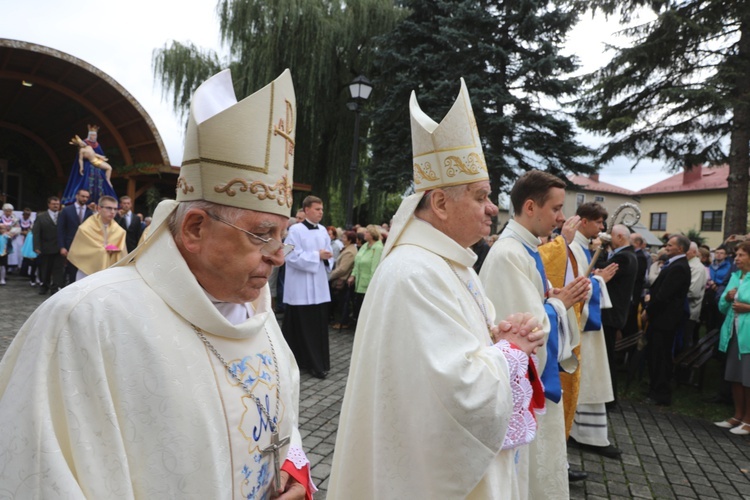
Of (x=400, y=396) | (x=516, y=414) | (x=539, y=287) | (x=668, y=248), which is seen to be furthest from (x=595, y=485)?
(x=668, y=248)

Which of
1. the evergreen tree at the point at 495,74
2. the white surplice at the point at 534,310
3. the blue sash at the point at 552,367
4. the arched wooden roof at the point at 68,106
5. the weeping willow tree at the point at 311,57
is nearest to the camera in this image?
the blue sash at the point at 552,367

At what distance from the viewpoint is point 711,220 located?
36.1 metres

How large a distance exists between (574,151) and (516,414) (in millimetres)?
14896

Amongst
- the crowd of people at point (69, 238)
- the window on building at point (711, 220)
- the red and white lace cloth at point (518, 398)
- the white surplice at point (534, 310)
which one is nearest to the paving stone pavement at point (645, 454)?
the white surplice at point (534, 310)

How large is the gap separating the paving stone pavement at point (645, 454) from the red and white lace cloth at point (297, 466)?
2141 mm

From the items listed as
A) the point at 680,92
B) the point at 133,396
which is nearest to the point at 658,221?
the point at 680,92

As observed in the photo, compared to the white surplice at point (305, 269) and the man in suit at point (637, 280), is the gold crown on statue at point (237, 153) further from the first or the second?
the man in suit at point (637, 280)

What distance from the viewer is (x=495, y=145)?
612 inches

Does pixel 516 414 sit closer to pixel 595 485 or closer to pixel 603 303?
pixel 595 485

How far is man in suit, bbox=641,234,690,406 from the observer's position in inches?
265

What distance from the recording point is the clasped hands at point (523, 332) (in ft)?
7.33

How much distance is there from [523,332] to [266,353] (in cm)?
117

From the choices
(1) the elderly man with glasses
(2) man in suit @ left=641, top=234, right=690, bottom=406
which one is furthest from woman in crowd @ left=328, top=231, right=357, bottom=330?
(2) man in suit @ left=641, top=234, right=690, bottom=406

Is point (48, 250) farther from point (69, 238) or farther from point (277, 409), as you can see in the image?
point (277, 409)
